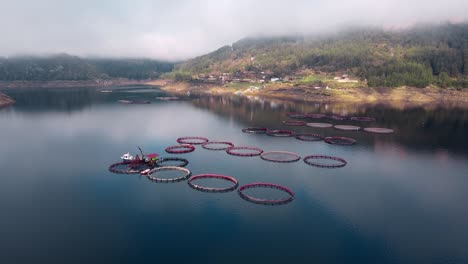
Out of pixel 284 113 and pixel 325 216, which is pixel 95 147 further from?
A: pixel 284 113

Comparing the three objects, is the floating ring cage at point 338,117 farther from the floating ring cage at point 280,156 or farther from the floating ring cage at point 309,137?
the floating ring cage at point 280,156

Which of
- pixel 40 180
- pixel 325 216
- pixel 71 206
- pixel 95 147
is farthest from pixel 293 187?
pixel 95 147

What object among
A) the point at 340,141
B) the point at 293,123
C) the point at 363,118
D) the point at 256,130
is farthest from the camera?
the point at 363,118

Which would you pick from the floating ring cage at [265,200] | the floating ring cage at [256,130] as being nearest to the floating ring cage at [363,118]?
the floating ring cage at [256,130]

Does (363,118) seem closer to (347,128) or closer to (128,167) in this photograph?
(347,128)

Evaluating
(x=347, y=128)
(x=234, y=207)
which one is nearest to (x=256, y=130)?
(x=347, y=128)

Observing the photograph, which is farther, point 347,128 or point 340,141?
point 347,128
